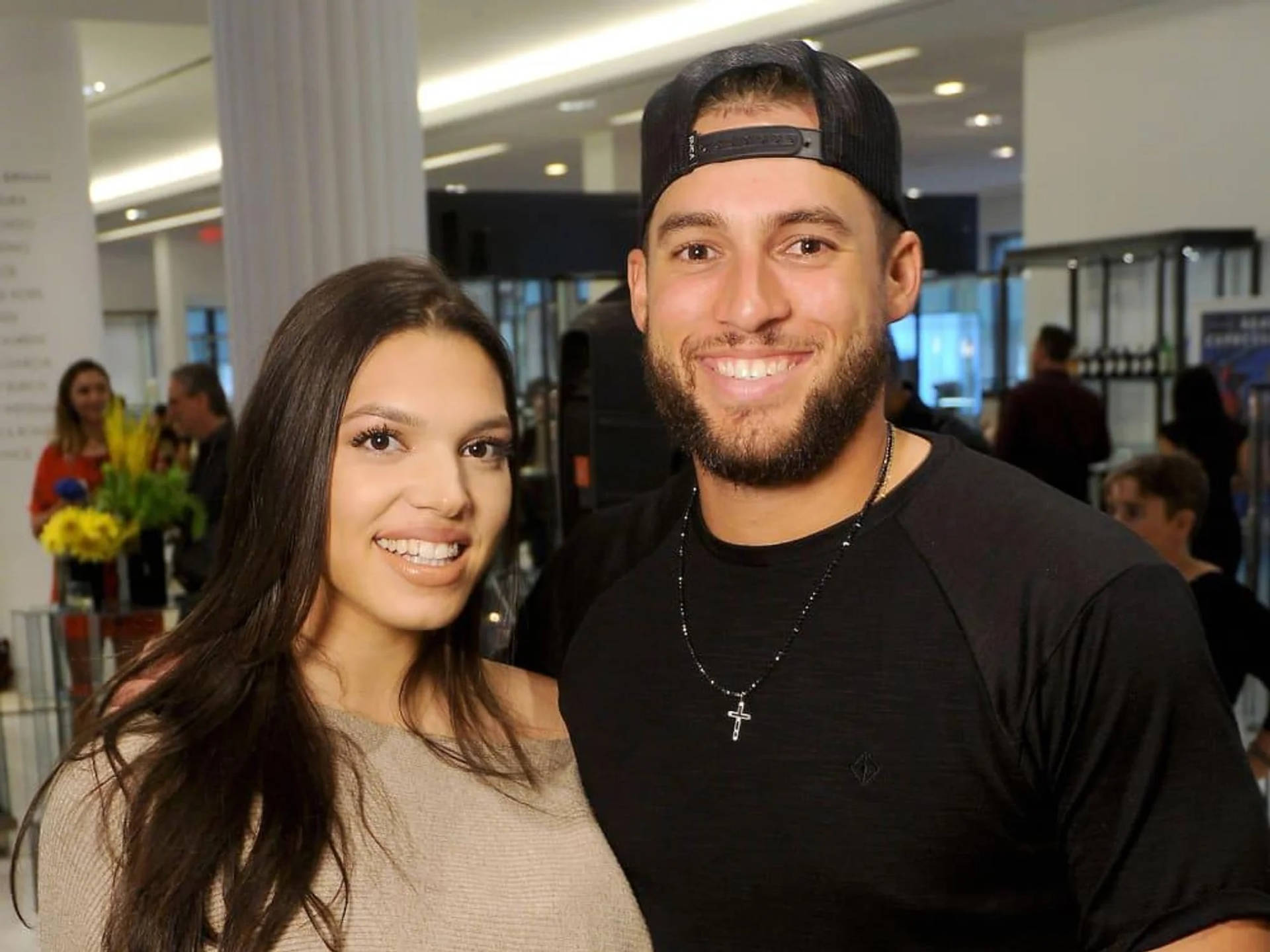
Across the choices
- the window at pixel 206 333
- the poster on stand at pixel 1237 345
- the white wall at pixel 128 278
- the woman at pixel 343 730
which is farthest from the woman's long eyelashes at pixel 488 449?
the white wall at pixel 128 278

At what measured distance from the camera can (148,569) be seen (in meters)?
4.52

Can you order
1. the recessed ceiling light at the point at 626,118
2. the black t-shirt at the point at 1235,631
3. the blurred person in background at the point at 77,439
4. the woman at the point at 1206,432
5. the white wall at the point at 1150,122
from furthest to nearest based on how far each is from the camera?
1. the recessed ceiling light at the point at 626,118
2. the white wall at the point at 1150,122
3. the blurred person in background at the point at 77,439
4. the woman at the point at 1206,432
5. the black t-shirt at the point at 1235,631

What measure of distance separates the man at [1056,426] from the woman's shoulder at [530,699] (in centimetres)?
520

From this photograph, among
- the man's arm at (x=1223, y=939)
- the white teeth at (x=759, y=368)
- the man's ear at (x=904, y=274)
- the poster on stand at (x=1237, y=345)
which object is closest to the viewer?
the man's arm at (x=1223, y=939)

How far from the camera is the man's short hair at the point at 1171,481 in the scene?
397 cm

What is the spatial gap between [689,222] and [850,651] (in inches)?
19.5

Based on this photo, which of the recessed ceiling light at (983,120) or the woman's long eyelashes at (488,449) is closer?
the woman's long eyelashes at (488,449)

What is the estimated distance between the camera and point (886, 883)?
149cm

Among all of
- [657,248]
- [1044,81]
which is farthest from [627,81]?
[657,248]

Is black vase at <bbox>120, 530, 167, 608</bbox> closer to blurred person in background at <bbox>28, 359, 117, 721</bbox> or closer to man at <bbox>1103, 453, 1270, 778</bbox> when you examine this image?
blurred person in background at <bbox>28, 359, 117, 721</bbox>

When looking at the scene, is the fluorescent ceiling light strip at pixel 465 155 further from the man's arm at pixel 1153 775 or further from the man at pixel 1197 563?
the man's arm at pixel 1153 775

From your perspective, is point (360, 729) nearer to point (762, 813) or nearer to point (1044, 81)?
point (762, 813)

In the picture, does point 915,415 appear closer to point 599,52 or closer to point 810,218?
point 810,218

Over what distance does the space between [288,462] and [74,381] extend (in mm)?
5098
